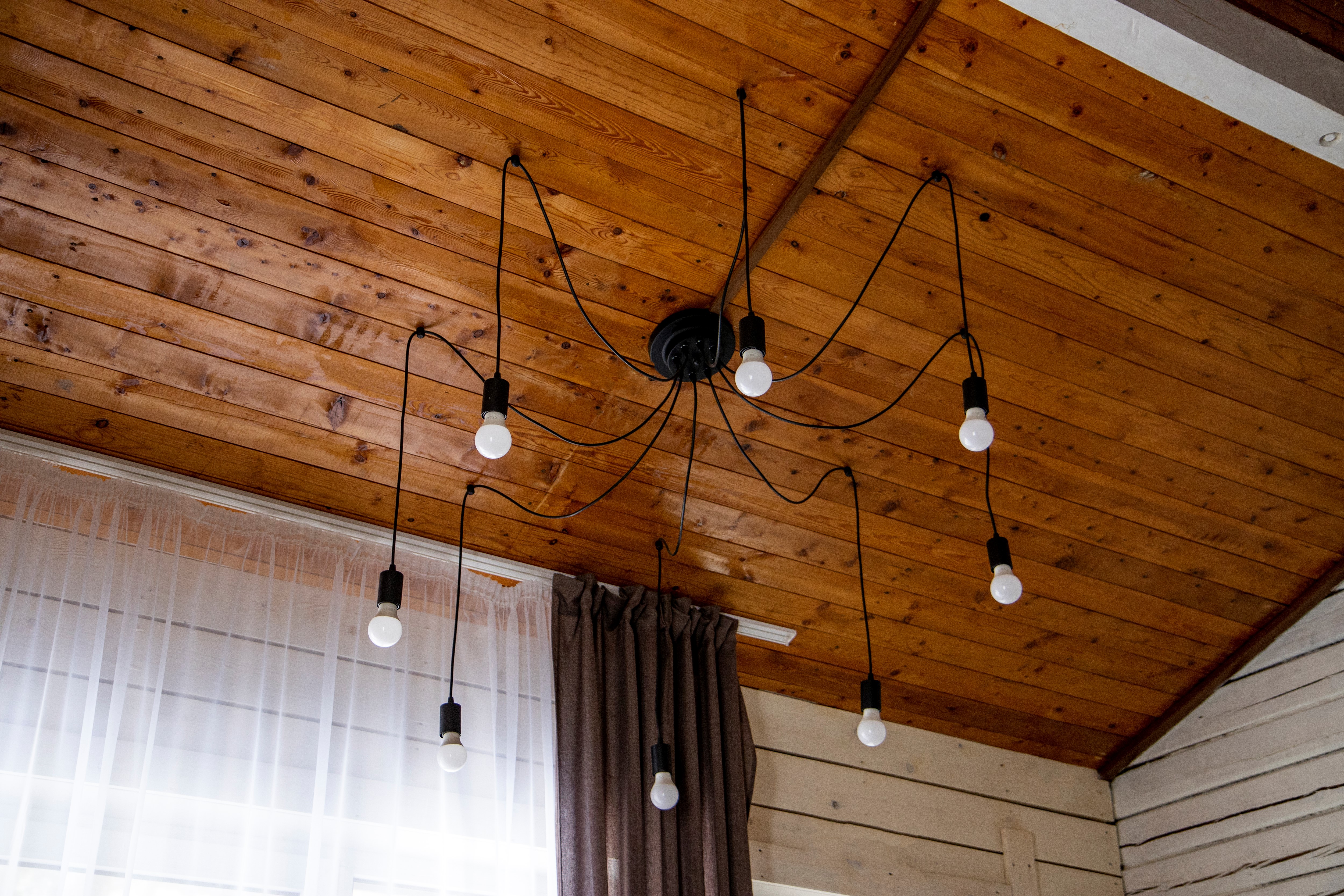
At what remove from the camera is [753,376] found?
2.05m

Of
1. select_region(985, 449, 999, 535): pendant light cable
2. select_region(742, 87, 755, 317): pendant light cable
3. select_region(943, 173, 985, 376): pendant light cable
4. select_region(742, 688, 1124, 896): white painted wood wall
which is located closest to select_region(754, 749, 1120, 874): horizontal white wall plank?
select_region(742, 688, 1124, 896): white painted wood wall

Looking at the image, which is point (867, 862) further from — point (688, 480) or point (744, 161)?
point (744, 161)

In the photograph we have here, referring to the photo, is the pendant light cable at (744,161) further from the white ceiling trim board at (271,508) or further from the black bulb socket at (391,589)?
the white ceiling trim board at (271,508)

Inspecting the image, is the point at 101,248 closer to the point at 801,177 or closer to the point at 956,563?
the point at 801,177

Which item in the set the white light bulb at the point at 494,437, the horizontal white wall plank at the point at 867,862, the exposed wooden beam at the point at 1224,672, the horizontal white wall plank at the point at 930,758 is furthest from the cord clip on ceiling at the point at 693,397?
the exposed wooden beam at the point at 1224,672

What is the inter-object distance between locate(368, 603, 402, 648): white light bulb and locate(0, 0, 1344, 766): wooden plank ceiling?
678mm

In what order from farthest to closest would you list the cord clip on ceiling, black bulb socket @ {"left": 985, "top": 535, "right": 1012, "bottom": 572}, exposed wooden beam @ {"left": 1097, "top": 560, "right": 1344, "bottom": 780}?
exposed wooden beam @ {"left": 1097, "top": 560, "right": 1344, "bottom": 780}
black bulb socket @ {"left": 985, "top": 535, "right": 1012, "bottom": 572}
the cord clip on ceiling

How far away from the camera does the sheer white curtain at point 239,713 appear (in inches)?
93.0

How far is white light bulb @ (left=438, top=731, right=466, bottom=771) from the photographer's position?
245 centimetres

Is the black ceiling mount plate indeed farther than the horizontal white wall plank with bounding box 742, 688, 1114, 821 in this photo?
No

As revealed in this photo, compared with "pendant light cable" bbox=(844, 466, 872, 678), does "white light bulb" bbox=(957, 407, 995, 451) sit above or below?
below

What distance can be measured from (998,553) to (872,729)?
1.80ft

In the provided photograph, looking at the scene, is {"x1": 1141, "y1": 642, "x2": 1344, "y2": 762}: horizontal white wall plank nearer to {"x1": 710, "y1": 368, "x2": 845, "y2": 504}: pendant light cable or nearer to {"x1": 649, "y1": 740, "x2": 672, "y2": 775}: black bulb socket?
{"x1": 710, "y1": 368, "x2": 845, "y2": 504}: pendant light cable

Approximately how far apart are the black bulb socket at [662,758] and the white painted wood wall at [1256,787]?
6.30 feet
